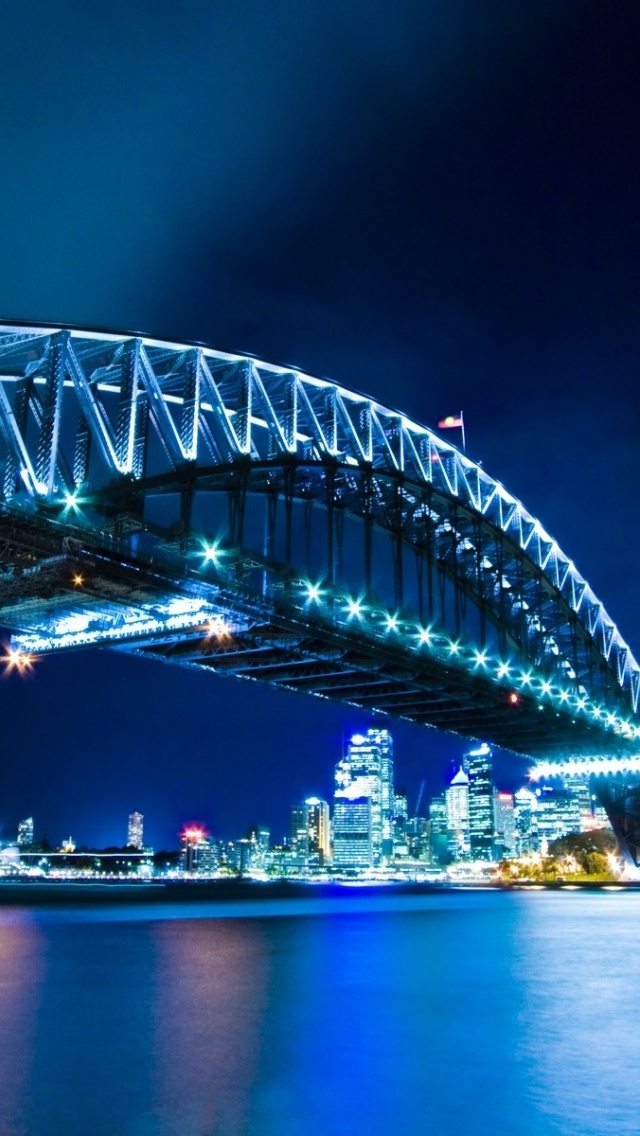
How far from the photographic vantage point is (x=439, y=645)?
207 ft

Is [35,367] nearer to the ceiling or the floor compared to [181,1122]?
nearer to the ceiling

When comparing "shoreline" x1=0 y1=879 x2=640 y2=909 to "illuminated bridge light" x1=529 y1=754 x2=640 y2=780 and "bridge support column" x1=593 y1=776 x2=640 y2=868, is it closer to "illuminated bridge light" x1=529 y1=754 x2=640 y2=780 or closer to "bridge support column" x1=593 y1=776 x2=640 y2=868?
"bridge support column" x1=593 y1=776 x2=640 y2=868

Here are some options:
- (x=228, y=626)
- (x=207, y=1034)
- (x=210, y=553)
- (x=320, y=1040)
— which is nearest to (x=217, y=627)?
(x=228, y=626)

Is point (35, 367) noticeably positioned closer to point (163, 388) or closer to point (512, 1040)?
point (163, 388)

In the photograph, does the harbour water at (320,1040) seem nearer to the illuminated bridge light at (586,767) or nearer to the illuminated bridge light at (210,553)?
the illuminated bridge light at (210,553)

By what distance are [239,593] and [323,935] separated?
492 inches

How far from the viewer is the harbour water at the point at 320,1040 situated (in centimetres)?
966

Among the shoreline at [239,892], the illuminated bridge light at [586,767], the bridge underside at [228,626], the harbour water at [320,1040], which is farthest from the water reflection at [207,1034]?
the illuminated bridge light at [586,767]

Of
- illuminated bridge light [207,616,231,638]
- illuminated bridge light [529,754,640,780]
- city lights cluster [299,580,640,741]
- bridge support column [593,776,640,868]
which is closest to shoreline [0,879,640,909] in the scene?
bridge support column [593,776,640,868]

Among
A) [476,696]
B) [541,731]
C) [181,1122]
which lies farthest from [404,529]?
[181,1122]

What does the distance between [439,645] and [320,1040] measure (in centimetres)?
5032

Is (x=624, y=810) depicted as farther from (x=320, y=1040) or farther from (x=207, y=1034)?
(x=207, y=1034)

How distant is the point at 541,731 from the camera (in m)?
75.1

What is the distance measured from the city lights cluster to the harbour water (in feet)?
66.6
